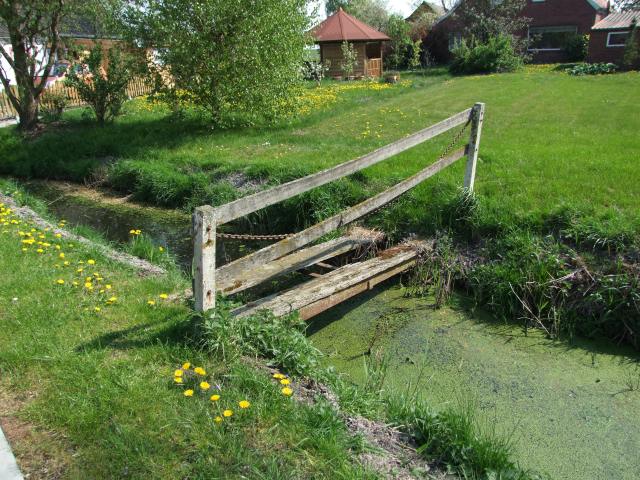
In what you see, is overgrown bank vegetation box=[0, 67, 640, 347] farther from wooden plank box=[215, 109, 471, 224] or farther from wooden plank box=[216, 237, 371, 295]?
wooden plank box=[215, 109, 471, 224]

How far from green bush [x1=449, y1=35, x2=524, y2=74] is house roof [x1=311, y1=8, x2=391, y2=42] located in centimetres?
551

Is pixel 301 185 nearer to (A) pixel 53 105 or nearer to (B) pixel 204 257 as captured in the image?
(B) pixel 204 257

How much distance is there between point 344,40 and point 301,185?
91.3ft

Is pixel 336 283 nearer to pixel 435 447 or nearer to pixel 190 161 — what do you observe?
pixel 435 447

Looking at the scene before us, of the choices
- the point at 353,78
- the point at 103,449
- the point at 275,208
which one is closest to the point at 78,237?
the point at 275,208

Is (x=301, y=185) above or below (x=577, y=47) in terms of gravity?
below

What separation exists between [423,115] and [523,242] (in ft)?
31.0

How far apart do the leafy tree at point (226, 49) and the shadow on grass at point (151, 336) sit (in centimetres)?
1055

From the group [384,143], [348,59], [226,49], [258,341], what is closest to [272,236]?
[258,341]

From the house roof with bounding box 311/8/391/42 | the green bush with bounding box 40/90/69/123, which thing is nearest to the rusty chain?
the green bush with bounding box 40/90/69/123

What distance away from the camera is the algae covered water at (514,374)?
4.28m

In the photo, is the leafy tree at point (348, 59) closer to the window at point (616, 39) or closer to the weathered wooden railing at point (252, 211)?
the window at point (616, 39)

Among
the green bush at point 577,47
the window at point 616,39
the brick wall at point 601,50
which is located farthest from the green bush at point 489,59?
the green bush at point 577,47

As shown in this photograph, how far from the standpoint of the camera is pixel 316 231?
5520mm
